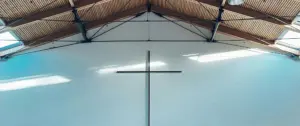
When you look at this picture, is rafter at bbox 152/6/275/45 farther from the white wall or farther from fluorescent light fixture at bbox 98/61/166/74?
fluorescent light fixture at bbox 98/61/166/74

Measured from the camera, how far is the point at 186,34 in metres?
15.7

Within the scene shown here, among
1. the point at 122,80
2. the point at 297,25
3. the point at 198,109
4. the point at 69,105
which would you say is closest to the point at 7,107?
the point at 69,105

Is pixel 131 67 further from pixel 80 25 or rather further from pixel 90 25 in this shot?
pixel 80 25

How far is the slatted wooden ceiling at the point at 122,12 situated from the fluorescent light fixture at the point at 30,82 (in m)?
1.51

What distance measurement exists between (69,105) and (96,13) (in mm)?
3831

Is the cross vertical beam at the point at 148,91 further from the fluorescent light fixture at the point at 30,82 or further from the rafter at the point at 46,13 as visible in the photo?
the rafter at the point at 46,13

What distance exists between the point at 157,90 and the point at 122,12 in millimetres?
3814

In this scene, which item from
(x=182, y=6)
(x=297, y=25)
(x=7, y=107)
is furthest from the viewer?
(x=182, y=6)

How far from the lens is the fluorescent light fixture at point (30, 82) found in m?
14.4

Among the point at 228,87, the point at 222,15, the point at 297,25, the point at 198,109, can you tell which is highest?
the point at 222,15

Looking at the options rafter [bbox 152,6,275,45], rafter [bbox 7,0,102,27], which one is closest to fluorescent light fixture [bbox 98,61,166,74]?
rafter [bbox 152,6,275,45]

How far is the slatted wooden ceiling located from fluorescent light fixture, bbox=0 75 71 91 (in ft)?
4.95

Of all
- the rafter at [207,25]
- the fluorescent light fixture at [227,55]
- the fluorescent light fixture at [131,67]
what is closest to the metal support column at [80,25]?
the fluorescent light fixture at [131,67]

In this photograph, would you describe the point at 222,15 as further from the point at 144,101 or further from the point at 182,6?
the point at 144,101
